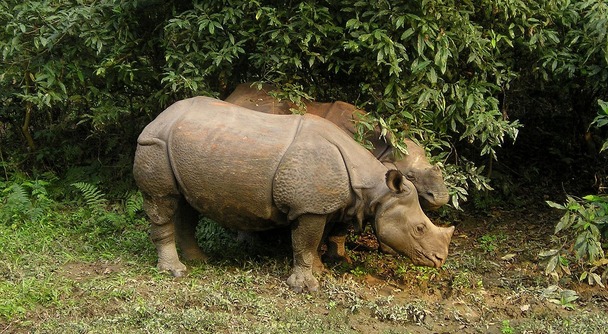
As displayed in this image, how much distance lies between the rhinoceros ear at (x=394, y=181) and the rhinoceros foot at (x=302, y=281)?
1031 millimetres

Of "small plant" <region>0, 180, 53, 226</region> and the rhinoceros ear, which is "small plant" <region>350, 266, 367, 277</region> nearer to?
the rhinoceros ear

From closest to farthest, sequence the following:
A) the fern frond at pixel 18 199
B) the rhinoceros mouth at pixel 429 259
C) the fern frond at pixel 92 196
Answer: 1. the rhinoceros mouth at pixel 429 259
2. the fern frond at pixel 18 199
3. the fern frond at pixel 92 196

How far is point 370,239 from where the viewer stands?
26.3 ft

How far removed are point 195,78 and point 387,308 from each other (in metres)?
2.79

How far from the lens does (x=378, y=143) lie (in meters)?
7.02

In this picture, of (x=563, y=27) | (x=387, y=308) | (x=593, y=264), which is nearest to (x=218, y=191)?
(x=387, y=308)

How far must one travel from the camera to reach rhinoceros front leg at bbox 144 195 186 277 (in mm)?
6555

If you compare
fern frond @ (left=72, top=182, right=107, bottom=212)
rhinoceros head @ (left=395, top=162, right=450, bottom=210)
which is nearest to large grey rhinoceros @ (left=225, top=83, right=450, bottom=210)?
rhinoceros head @ (left=395, top=162, right=450, bottom=210)

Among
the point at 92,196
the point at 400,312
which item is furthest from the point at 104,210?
the point at 400,312

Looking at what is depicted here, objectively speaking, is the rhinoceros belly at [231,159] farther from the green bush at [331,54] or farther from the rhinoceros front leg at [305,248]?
the green bush at [331,54]

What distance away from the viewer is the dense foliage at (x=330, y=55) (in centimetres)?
684

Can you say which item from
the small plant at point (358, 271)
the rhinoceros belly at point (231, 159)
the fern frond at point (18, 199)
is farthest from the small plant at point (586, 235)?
the fern frond at point (18, 199)

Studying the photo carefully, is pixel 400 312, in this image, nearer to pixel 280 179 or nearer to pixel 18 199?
pixel 280 179

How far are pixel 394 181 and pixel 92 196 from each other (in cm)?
386
